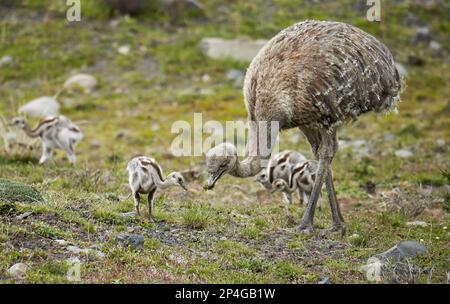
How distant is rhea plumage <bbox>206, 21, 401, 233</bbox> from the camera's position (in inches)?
444

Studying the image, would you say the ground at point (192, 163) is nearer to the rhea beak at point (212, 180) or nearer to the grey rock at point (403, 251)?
the grey rock at point (403, 251)

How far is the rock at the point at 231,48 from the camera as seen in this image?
25875 mm

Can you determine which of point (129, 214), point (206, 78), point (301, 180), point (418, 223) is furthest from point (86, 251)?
point (206, 78)

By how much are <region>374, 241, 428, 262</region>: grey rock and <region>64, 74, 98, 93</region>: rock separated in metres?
15.6

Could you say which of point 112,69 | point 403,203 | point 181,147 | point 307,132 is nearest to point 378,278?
point 307,132

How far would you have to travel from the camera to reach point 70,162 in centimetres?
1691

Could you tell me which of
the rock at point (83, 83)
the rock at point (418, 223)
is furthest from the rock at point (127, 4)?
the rock at point (418, 223)

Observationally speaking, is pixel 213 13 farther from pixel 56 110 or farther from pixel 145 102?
pixel 56 110

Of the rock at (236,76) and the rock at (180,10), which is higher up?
the rock at (180,10)

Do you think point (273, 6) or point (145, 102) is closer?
point (145, 102)

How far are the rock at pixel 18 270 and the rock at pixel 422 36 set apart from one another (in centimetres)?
2198

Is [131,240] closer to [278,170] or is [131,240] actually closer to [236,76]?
[278,170]

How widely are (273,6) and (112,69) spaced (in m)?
7.66
